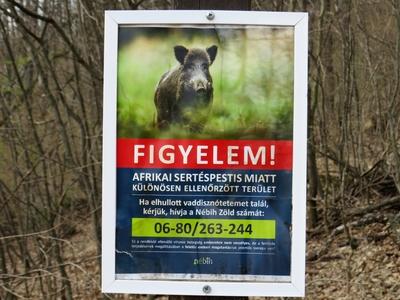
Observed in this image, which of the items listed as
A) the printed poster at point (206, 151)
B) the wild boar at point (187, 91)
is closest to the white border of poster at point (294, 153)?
the printed poster at point (206, 151)

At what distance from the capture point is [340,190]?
8625 millimetres

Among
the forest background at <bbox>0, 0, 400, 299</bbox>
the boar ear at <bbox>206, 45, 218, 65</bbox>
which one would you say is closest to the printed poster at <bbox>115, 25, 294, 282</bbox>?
the boar ear at <bbox>206, 45, 218, 65</bbox>

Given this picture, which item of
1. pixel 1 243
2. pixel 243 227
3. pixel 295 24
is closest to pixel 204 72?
pixel 295 24

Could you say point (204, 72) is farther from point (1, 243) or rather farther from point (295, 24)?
point (1, 243)

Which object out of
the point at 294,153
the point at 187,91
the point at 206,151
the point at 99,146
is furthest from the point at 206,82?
the point at 99,146

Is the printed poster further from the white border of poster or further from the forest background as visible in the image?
the forest background

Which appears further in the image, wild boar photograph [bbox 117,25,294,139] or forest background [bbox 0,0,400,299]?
forest background [bbox 0,0,400,299]

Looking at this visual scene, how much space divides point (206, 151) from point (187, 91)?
25 centimetres

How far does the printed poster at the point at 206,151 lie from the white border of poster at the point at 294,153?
0.02m

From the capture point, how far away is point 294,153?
2.50 meters

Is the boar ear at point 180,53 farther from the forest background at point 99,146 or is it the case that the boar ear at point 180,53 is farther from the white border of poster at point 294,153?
the forest background at point 99,146

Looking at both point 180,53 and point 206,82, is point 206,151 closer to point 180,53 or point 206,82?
point 206,82

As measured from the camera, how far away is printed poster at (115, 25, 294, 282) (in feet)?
8.20

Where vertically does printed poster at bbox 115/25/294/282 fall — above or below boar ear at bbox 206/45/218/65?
below
